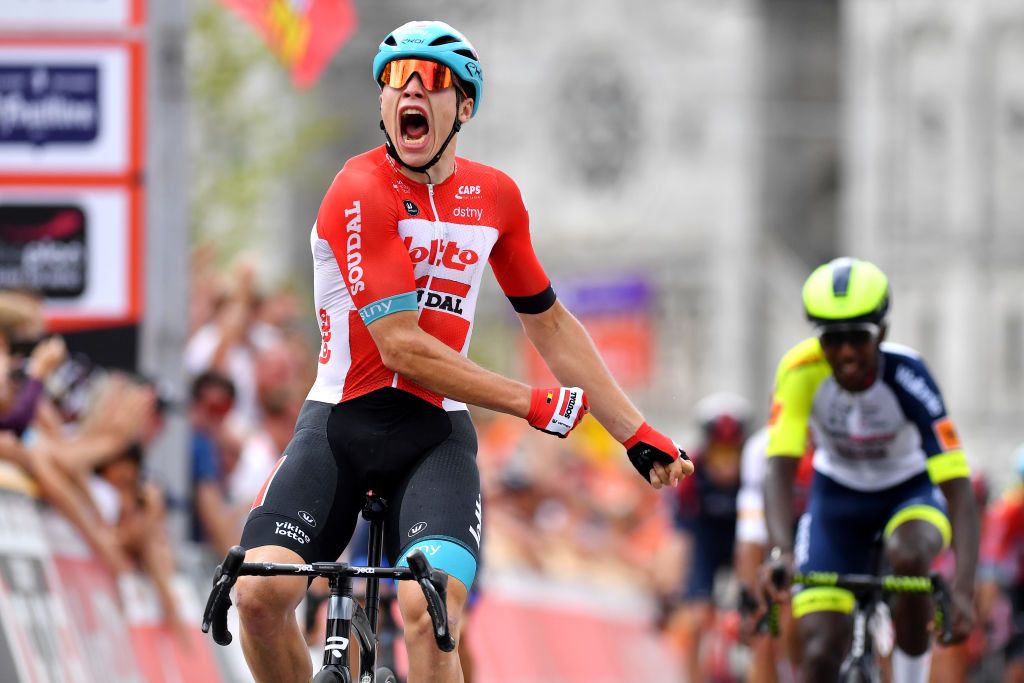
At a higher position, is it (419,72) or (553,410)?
(419,72)

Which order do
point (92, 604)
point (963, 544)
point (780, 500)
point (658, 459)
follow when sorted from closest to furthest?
point (658, 459)
point (963, 544)
point (780, 500)
point (92, 604)

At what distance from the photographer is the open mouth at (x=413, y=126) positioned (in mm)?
6691

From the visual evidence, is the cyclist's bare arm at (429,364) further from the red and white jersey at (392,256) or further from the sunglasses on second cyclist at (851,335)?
the sunglasses on second cyclist at (851,335)

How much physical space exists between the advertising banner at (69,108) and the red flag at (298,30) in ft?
3.71

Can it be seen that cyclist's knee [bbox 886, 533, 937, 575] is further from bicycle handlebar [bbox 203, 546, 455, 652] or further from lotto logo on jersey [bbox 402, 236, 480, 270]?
bicycle handlebar [bbox 203, 546, 455, 652]

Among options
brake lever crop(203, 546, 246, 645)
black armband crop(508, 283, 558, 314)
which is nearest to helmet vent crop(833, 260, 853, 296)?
black armband crop(508, 283, 558, 314)

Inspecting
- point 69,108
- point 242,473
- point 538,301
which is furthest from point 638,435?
point 242,473

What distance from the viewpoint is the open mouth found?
22.0 feet

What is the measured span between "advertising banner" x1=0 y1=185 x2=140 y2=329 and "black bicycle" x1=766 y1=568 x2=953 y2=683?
5488mm

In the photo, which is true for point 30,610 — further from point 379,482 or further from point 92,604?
point 379,482

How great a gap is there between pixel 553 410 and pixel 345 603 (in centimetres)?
83

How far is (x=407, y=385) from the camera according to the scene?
6.77 m

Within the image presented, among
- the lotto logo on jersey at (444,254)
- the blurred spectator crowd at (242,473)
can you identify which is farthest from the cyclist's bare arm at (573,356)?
the blurred spectator crowd at (242,473)

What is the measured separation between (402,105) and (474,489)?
3.90 ft
